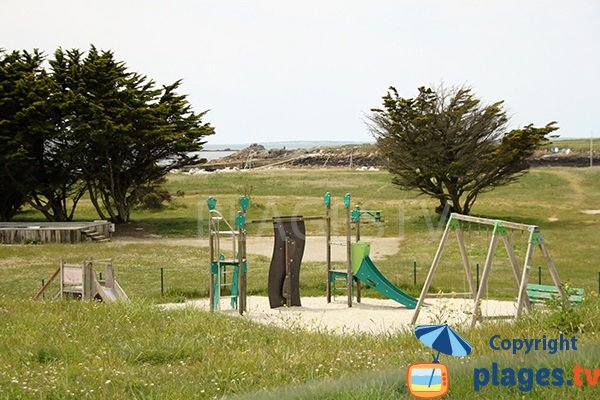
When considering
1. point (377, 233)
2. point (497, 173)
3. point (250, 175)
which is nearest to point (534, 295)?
point (377, 233)

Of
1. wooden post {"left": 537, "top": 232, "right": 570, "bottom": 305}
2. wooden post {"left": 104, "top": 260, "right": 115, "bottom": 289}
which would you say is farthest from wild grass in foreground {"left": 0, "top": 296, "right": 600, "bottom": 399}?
wooden post {"left": 104, "top": 260, "right": 115, "bottom": 289}

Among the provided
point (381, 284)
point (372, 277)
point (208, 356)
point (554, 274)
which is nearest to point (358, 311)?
point (381, 284)

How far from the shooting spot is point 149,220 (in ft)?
138

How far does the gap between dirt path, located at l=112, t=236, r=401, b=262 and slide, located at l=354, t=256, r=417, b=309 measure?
8.01 m

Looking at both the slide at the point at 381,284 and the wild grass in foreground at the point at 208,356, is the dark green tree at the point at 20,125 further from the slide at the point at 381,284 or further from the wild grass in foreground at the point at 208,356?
the wild grass in foreground at the point at 208,356

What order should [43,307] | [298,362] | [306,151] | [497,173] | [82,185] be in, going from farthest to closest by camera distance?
[306,151]
[82,185]
[497,173]
[43,307]
[298,362]

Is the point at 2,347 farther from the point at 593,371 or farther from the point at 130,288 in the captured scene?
the point at 130,288

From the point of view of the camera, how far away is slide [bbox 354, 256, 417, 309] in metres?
18.0

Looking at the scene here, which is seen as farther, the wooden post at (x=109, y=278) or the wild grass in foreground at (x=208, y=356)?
the wooden post at (x=109, y=278)

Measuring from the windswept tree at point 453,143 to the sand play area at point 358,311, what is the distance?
20.5 m

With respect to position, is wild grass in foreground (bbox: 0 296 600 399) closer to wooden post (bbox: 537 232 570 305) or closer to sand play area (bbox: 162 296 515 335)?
wooden post (bbox: 537 232 570 305)

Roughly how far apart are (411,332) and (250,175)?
58.3 meters

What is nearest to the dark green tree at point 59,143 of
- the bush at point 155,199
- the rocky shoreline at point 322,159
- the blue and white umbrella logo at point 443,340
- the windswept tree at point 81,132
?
the windswept tree at point 81,132

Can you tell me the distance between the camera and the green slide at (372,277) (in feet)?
59.1
